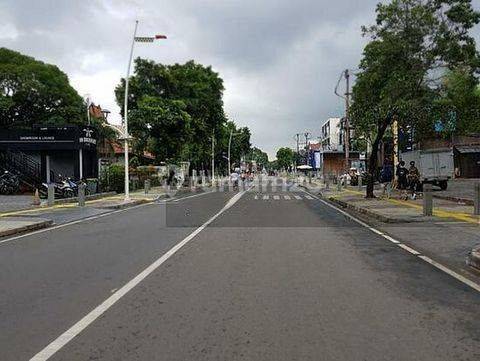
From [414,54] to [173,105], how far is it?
84.3 ft

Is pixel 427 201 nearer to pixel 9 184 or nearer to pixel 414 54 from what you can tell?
pixel 414 54

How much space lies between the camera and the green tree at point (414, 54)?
24203mm

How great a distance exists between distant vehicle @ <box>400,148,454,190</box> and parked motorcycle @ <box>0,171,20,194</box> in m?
25.1

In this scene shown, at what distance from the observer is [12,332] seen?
542cm

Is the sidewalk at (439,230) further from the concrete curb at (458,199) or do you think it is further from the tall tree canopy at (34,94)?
the tall tree canopy at (34,94)

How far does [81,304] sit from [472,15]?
75.3 ft

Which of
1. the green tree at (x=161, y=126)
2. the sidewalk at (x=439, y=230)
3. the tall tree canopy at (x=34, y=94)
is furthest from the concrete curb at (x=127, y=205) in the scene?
the tall tree canopy at (x=34, y=94)

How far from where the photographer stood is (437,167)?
114 feet

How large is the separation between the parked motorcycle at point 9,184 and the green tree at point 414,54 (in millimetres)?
21652

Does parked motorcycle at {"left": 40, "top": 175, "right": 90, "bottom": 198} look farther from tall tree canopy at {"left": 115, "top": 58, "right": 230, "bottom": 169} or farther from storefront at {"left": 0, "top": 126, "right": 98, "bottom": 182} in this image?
tall tree canopy at {"left": 115, "top": 58, "right": 230, "bottom": 169}

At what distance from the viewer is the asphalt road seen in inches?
193

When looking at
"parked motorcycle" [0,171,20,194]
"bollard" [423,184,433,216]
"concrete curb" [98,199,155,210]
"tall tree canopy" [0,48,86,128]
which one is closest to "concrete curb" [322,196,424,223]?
"bollard" [423,184,433,216]

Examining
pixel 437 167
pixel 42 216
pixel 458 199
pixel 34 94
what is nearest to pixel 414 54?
pixel 458 199

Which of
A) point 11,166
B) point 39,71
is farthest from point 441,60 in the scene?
point 39,71
